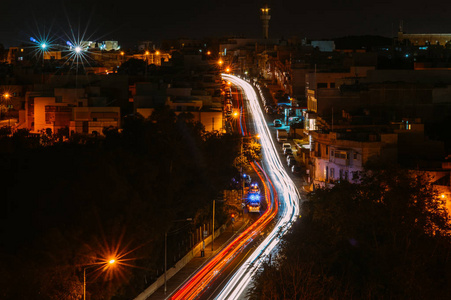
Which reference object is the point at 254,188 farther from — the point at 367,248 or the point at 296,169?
the point at 367,248

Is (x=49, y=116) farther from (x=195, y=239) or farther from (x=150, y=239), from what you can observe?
(x=150, y=239)

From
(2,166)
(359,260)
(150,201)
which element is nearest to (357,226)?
(359,260)

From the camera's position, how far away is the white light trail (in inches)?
861

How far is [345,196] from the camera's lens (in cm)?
2416

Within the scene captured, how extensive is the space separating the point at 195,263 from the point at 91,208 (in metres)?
5.43

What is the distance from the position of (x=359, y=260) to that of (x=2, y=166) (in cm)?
1046

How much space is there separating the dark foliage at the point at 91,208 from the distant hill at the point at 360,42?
67.7 meters

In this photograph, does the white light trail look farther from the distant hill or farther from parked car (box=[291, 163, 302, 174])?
the distant hill

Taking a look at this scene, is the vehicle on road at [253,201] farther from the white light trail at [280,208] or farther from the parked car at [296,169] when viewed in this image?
the parked car at [296,169]

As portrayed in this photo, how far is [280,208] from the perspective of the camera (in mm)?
31516

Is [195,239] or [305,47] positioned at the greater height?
[305,47]

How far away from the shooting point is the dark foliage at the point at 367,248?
1891 cm

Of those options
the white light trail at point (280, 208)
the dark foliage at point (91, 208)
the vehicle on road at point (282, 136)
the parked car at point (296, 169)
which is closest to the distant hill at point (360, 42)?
the white light trail at point (280, 208)

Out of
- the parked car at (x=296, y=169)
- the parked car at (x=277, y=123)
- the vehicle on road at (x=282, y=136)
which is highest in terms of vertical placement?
the parked car at (x=277, y=123)
